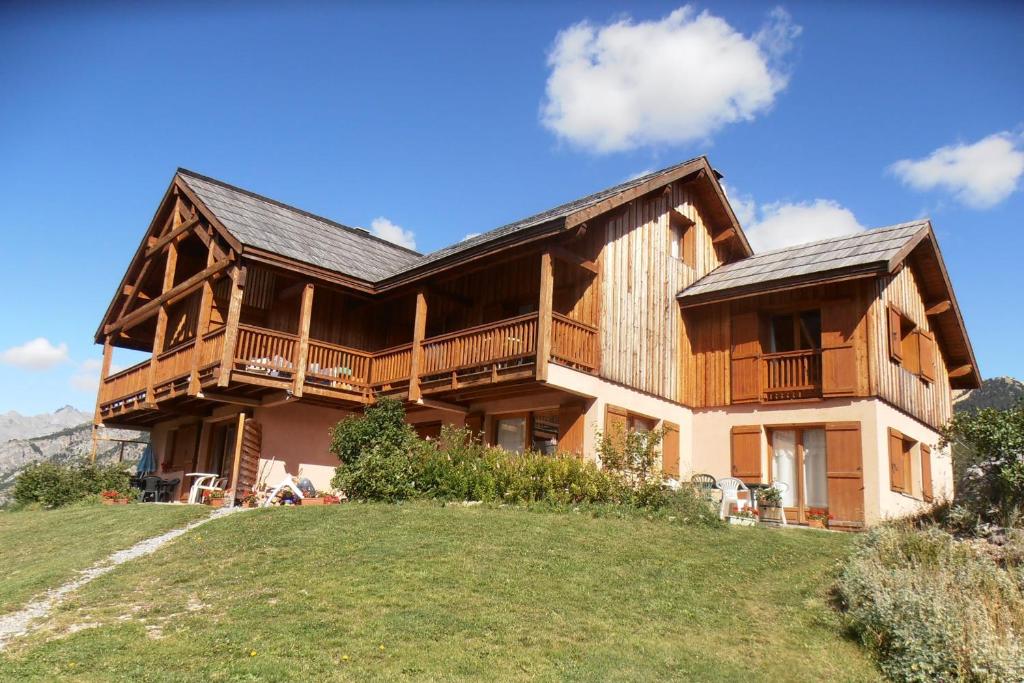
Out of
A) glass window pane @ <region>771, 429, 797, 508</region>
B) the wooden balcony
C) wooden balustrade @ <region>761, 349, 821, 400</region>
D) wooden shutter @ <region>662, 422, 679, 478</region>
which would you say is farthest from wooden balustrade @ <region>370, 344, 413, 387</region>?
glass window pane @ <region>771, 429, 797, 508</region>

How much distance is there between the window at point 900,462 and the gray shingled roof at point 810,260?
373 cm

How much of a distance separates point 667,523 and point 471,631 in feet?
18.7

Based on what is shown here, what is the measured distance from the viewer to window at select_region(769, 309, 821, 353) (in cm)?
1939

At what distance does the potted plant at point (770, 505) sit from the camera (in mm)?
17219

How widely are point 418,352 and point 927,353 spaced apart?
42.6 feet

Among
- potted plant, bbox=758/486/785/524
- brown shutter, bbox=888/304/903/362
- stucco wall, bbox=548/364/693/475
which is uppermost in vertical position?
brown shutter, bbox=888/304/903/362

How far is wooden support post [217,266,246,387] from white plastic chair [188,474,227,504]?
10.1 ft

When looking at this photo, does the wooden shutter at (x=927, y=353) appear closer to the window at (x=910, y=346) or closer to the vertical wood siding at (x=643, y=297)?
the window at (x=910, y=346)

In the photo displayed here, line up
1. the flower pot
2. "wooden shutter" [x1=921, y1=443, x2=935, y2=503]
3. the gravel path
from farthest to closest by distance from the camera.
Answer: "wooden shutter" [x1=921, y1=443, x2=935, y2=503], the flower pot, the gravel path

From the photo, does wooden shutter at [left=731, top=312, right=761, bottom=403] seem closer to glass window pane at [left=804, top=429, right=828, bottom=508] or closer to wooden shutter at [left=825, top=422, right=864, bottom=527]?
glass window pane at [left=804, top=429, right=828, bottom=508]

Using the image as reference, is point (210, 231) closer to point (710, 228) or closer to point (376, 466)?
point (376, 466)

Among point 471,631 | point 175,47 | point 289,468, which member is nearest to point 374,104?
point 175,47

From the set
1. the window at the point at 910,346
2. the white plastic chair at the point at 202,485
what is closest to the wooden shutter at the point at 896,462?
the window at the point at 910,346

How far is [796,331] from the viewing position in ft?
63.7
